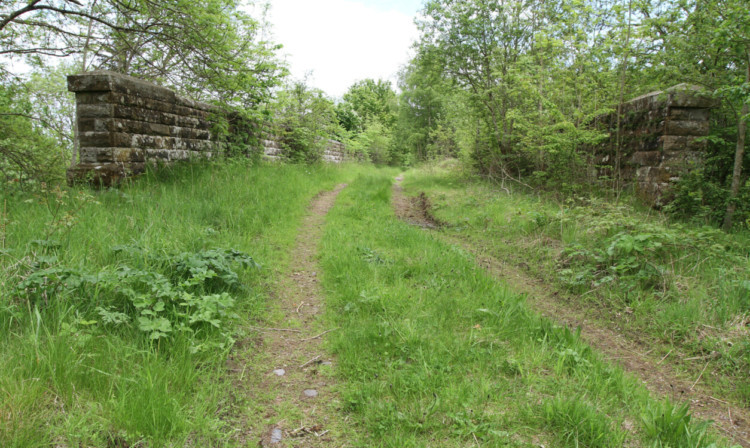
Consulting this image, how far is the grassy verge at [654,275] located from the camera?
3168 millimetres

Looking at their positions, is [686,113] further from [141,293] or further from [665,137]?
[141,293]

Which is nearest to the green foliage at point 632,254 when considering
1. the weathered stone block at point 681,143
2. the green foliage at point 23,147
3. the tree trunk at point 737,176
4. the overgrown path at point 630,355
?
the overgrown path at point 630,355

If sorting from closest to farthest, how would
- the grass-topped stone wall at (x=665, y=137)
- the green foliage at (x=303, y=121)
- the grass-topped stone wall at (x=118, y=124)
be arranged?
the grass-topped stone wall at (x=118, y=124), the grass-topped stone wall at (x=665, y=137), the green foliage at (x=303, y=121)

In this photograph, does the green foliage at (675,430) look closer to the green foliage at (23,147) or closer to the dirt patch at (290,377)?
the dirt patch at (290,377)

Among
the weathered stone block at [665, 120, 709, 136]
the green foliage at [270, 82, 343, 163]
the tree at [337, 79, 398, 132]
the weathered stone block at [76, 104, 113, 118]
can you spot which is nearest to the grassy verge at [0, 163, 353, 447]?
the weathered stone block at [76, 104, 113, 118]

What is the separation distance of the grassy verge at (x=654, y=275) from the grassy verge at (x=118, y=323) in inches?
144

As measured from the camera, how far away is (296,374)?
2.76 m

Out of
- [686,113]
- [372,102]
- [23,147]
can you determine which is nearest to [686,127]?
[686,113]

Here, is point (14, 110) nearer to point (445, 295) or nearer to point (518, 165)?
point (445, 295)

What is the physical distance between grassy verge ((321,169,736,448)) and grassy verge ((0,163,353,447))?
3.02 ft

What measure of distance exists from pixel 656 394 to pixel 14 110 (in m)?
11.7

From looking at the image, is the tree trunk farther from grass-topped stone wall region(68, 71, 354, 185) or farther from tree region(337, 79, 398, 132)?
tree region(337, 79, 398, 132)

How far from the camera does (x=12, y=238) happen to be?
338cm

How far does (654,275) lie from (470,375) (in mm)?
3004
